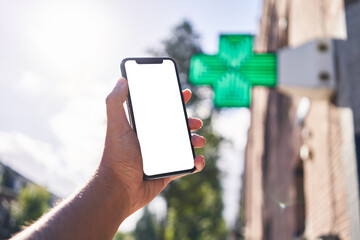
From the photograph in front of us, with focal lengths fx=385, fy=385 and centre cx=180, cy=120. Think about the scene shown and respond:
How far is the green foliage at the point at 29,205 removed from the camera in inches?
1564

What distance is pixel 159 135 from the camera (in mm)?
1922

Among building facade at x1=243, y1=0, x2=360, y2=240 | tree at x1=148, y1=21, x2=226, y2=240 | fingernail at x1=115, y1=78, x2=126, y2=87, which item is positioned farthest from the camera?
tree at x1=148, y1=21, x2=226, y2=240

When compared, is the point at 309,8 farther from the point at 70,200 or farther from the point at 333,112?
the point at 70,200

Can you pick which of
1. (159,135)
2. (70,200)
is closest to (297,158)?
(159,135)

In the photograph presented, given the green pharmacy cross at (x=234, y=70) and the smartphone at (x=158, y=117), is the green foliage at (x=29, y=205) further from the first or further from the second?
the smartphone at (x=158, y=117)

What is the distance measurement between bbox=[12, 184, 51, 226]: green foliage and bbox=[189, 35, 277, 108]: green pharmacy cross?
128ft

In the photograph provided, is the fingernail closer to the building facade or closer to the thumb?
the thumb

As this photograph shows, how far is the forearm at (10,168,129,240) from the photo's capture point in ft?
4.15

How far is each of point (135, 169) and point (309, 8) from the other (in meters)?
5.12

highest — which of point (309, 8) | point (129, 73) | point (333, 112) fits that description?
point (309, 8)

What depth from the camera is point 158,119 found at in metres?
1.94

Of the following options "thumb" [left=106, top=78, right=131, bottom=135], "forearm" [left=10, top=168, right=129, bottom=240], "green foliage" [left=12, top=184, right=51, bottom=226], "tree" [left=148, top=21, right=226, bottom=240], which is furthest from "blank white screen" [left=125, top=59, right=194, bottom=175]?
"green foliage" [left=12, top=184, right=51, bottom=226]

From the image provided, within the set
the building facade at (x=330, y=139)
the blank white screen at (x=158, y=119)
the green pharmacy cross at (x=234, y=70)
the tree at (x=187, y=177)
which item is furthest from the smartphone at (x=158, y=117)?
the tree at (x=187, y=177)

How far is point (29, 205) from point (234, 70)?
131 ft
